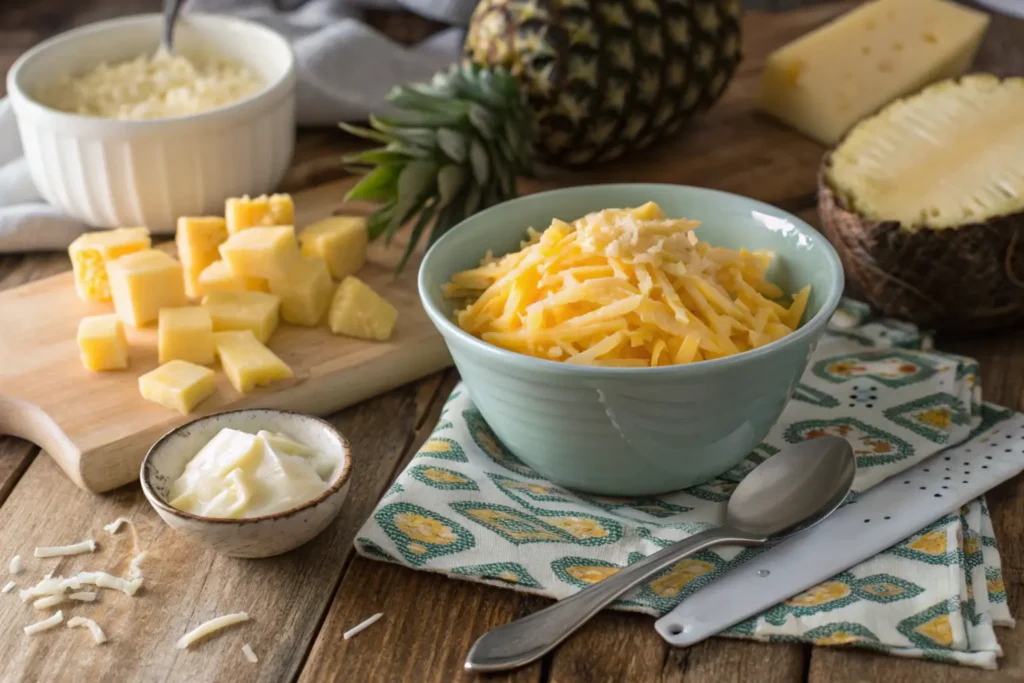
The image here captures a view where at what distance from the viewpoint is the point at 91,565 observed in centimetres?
136

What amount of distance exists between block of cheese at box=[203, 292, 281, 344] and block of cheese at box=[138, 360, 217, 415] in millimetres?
124

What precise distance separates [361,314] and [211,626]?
2.14ft

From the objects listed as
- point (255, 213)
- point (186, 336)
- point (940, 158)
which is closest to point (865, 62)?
point (940, 158)

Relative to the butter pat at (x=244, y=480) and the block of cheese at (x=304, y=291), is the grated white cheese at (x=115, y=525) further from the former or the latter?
the block of cheese at (x=304, y=291)

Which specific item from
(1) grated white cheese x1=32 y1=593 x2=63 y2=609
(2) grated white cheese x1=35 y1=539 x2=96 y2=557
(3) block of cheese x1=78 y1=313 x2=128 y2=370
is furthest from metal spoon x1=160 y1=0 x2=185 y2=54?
(1) grated white cheese x1=32 y1=593 x2=63 y2=609

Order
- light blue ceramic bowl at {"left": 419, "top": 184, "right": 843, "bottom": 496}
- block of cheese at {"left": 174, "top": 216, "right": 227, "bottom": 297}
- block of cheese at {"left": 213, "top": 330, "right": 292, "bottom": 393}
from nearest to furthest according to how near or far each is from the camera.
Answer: light blue ceramic bowl at {"left": 419, "top": 184, "right": 843, "bottom": 496}
block of cheese at {"left": 213, "top": 330, "right": 292, "bottom": 393}
block of cheese at {"left": 174, "top": 216, "right": 227, "bottom": 297}

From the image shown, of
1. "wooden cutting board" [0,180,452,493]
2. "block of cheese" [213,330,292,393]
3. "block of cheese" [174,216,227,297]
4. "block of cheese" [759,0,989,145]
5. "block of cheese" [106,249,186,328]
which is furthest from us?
"block of cheese" [759,0,989,145]

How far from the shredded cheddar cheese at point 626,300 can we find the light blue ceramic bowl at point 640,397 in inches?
1.8

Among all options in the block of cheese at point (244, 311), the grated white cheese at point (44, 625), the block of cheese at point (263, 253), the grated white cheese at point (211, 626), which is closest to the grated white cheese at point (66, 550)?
the grated white cheese at point (44, 625)

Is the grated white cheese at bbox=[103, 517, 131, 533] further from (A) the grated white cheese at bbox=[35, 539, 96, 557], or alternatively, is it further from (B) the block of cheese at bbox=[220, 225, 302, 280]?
(B) the block of cheese at bbox=[220, 225, 302, 280]

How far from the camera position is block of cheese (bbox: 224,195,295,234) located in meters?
1.89

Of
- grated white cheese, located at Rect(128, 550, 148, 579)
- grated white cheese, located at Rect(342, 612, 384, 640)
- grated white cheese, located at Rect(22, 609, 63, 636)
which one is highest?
grated white cheese, located at Rect(342, 612, 384, 640)

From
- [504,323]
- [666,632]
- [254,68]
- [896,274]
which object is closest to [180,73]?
[254,68]

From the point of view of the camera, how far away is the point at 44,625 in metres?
1.25
